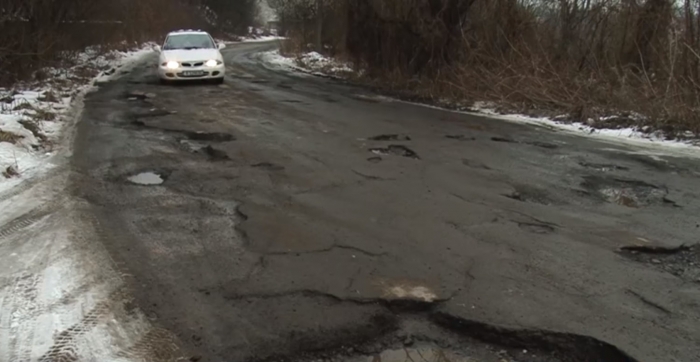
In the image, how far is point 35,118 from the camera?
10.2 metres

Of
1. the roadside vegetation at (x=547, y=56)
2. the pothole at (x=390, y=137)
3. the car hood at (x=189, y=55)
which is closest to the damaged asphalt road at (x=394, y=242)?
the pothole at (x=390, y=137)

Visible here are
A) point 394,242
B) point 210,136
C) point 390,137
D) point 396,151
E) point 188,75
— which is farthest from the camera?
point 188,75

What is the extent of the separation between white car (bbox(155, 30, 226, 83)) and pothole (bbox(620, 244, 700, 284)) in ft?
47.6

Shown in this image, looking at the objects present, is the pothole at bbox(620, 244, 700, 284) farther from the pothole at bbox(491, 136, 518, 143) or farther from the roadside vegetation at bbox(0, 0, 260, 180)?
the roadside vegetation at bbox(0, 0, 260, 180)

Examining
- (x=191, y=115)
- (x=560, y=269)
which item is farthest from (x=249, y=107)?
A: (x=560, y=269)

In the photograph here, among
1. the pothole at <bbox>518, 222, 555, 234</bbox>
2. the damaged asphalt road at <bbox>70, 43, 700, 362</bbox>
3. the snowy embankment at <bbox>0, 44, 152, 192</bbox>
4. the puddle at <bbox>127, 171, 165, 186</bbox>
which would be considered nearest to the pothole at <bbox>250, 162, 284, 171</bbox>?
the damaged asphalt road at <bbox>70, 43, 700, 362</bbox>

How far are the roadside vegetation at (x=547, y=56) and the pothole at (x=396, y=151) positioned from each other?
4.83 metres

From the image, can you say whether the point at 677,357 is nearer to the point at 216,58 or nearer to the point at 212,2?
the point at 216,58

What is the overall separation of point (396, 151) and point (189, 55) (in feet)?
35.6

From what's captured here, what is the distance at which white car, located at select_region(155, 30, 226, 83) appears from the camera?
56.0 ft

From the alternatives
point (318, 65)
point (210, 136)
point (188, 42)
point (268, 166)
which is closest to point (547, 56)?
point (210, 136)

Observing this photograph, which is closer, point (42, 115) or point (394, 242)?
point (394, 242)

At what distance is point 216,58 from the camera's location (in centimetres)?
1764

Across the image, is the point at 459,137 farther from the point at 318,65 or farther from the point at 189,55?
the point at 318,65
